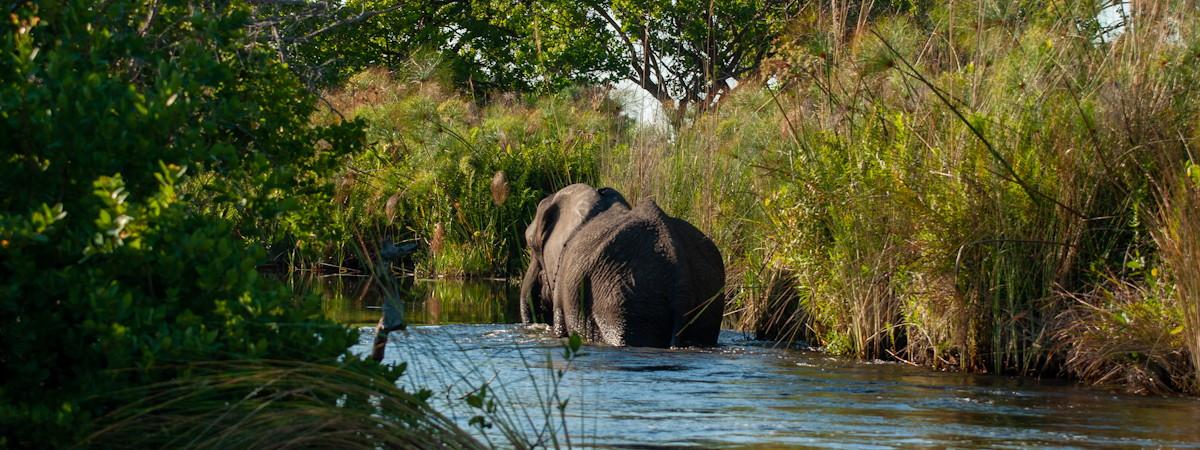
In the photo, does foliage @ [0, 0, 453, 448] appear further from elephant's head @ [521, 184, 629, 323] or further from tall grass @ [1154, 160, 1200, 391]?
elephant's head @ [521, 184, 629, 323]

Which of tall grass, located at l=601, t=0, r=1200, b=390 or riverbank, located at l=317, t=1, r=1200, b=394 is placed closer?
riverbank, located at l=317, t=1, r=1200, b=394

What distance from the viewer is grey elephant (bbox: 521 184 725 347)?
10445 millimetres

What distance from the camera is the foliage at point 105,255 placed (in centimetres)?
438

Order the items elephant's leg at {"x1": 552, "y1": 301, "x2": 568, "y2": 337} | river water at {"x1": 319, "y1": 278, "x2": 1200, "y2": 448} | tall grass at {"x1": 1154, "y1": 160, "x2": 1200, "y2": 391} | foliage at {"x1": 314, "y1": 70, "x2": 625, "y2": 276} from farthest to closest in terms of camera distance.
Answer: foliage at {"x1": 314, "y1": 70, "x2": 625, "y2": 276} < elephant's leg at {"x1": 552, "y1": 301, "x2": 568, "y2": 337} < tall grass at {"x1": 1154, "y1": 160, "x2": 1200, "y2": 391} < river water at {"x1": 319, "y1": 278, "x2": 1200, "y2": 448}

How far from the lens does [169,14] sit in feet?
20.3

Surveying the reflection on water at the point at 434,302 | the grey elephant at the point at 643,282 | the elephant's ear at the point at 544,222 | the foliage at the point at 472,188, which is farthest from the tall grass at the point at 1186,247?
the foliage at the point at 472,188

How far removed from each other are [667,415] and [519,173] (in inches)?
467

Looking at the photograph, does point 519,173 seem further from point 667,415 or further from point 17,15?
point 17,15

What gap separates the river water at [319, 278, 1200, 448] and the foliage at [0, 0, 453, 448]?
2.67 feet

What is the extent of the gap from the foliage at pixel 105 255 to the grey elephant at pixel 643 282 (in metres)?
5.46

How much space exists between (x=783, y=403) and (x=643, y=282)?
2785mm

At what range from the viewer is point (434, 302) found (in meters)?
15.5

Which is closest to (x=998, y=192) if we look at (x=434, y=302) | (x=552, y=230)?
(x=552, y=230)

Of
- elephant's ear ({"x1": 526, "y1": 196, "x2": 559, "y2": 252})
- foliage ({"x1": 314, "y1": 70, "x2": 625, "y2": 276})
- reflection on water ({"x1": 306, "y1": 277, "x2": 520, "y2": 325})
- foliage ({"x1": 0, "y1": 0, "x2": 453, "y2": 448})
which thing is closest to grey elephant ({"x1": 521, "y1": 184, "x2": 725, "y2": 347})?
elephant's ear ({"x1": 526, "y1": 196, "x2": 559, "y2": 252})
